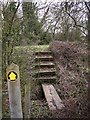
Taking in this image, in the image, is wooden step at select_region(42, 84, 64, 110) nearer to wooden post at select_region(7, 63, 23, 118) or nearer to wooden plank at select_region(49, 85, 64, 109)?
wooden plank at select_region(49, 85, 64, 109)

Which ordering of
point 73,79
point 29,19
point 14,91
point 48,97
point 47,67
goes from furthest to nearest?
1. point 47,67
2. point 48,97
3. point 73,79
4. point 29,19
5. point 14,91

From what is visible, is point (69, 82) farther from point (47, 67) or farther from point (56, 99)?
point (47, 67)

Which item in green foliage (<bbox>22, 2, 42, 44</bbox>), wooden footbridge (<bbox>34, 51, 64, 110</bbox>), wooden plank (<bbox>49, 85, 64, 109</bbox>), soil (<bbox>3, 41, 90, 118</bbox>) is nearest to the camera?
green foliage (<bbox>22, 2, 42, 44</bbox>)

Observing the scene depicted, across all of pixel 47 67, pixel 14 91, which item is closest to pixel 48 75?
pixel 47 67

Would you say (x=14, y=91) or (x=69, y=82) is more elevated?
(x=14, y=91)

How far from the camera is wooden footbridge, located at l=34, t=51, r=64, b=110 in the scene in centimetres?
191

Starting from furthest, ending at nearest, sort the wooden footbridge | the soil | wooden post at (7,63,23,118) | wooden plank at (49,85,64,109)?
the wooden footbridge < wooden plank at (49,85,64,109) < the soil < wooden post at (7,63,23,118)

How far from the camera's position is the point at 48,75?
252 centimetres

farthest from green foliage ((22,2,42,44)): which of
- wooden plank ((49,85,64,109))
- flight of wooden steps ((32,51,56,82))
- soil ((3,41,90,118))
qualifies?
flight of wooden steps ((32,51,56,82))

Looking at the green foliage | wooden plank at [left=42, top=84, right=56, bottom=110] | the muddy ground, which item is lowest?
wooden plank at [left=42, top=84, right=56, bottom=110]

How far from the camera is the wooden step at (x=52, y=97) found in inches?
71.7

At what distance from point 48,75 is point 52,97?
477 mm

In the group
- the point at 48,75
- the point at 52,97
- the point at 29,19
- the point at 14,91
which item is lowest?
Result: the point at 52,97

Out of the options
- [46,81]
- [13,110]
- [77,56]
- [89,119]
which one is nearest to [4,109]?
[13,110]
